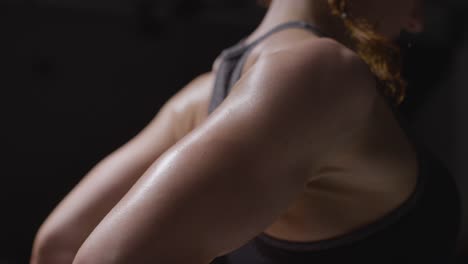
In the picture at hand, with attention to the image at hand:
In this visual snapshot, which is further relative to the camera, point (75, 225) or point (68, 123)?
point (68, 123)

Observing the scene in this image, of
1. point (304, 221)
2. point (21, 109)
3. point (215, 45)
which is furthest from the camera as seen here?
point (215, 45)

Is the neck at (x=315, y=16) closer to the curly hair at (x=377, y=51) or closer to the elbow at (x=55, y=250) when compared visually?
the curly hair at (x=377, y=51)

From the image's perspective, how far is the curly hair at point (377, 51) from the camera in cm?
54

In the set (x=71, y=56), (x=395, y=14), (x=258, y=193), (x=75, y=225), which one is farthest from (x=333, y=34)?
(x=71, y=56)

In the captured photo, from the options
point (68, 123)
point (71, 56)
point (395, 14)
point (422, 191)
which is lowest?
point (68, 123)

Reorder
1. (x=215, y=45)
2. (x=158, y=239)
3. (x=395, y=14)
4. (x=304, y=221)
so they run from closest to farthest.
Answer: (x=158, y=239)
(x=304, y=221)
(x=395, y=14)
(x=215, y=45)

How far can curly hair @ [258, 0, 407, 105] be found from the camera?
544mm

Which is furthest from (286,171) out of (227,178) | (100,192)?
(100,192)

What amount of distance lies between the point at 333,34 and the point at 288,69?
180 mm

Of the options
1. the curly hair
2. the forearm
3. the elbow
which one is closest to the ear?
the curly hair

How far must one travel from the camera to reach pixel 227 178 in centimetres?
36

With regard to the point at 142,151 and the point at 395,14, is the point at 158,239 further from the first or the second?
the point at 395,14

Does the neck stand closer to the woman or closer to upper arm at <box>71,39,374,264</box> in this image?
the woman

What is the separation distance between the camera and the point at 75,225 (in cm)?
64
